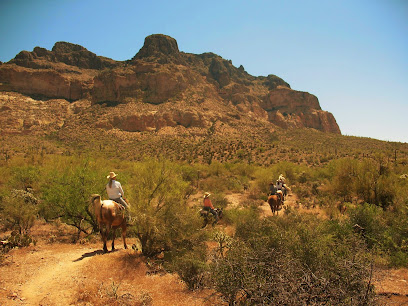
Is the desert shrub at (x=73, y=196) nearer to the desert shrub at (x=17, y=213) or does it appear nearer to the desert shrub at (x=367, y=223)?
the desert shrub at (x=17, y=213)

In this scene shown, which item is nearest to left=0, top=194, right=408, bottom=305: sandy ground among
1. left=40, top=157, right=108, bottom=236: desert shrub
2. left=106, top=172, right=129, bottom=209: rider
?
left=106, top=172, right=129, bottom=209: rider

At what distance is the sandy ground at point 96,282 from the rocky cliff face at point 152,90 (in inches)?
2324

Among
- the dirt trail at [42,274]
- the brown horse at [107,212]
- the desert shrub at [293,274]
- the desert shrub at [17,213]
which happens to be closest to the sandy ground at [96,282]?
the dirt trail at [42,274]

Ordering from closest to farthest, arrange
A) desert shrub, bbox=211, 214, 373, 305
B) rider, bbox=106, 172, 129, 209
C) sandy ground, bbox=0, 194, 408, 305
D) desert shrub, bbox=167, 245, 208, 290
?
desert shrub, bbox=211, 214, 373, 305 → sandy ground, bbox=0, 194, 408, 305 → desert shrub, bbox=167, 245, 208, 290 → rider, bbox=106, 172, 129, 209

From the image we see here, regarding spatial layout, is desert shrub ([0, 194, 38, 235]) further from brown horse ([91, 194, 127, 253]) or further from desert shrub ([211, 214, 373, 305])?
desert shrub ([211, 214, 373, 305])

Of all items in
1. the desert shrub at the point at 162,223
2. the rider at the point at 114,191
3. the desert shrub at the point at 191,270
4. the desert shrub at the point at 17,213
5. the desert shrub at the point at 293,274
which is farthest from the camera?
the desert shrub at the point at 17,213

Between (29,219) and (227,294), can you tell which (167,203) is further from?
(29,219)

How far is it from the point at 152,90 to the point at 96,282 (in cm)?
7892

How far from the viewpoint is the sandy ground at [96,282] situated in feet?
17.7

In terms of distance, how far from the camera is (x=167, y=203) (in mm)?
8219

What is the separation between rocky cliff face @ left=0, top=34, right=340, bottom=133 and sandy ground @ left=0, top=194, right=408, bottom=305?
5903 centimetres

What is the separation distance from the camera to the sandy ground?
540 centimetres

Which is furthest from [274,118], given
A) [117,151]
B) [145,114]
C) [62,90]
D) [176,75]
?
[62,90]

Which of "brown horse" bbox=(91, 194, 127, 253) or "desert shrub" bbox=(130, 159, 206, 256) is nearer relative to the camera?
"desert shrub" bbox=(130, 159, 206, 256)
